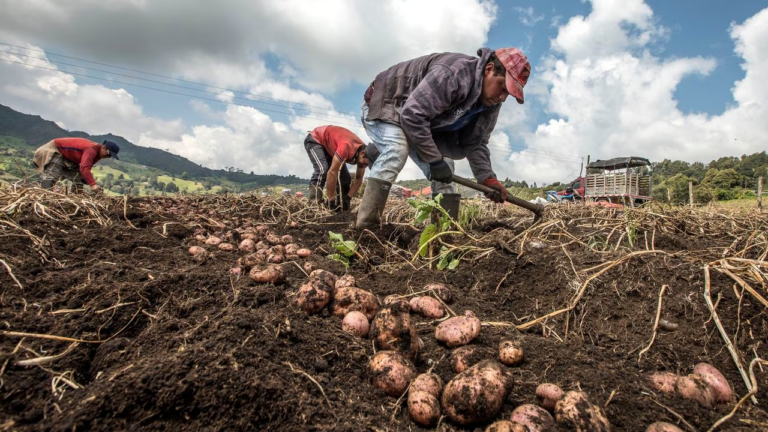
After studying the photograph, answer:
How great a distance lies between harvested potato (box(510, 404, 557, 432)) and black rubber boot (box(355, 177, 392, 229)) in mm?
2622

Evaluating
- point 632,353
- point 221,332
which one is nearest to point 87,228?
point 221,332

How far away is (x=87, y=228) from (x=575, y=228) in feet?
14.8

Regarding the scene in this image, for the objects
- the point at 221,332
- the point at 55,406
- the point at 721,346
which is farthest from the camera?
the point at 721,346

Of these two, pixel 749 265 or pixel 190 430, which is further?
pixel 749 265

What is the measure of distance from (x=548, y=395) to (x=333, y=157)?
15.6 ft

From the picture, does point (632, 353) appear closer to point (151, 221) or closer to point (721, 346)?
point (721, 346)

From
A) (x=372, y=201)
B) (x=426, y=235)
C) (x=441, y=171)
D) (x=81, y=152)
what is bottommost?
(x=426, y=235)

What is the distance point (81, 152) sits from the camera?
23.3 feet

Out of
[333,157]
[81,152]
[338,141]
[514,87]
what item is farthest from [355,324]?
[81,152]

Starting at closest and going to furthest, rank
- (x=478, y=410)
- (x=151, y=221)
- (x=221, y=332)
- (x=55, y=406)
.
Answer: (x=55, y=406) → (x=478, y=410) → (x=221, y=332) → (x=151, y=221)

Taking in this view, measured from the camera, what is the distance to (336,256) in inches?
105

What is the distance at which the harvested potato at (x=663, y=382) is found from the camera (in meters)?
1.28

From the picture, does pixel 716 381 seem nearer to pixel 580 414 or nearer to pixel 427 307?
pixel 580 414

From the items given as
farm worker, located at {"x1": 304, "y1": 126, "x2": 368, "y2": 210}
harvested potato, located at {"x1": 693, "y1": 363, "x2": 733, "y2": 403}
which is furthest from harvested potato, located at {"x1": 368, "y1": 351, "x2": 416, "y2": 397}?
farm worker, located at {"x1": 304, "y1": 126, "x2": 368, "y2": 210}
